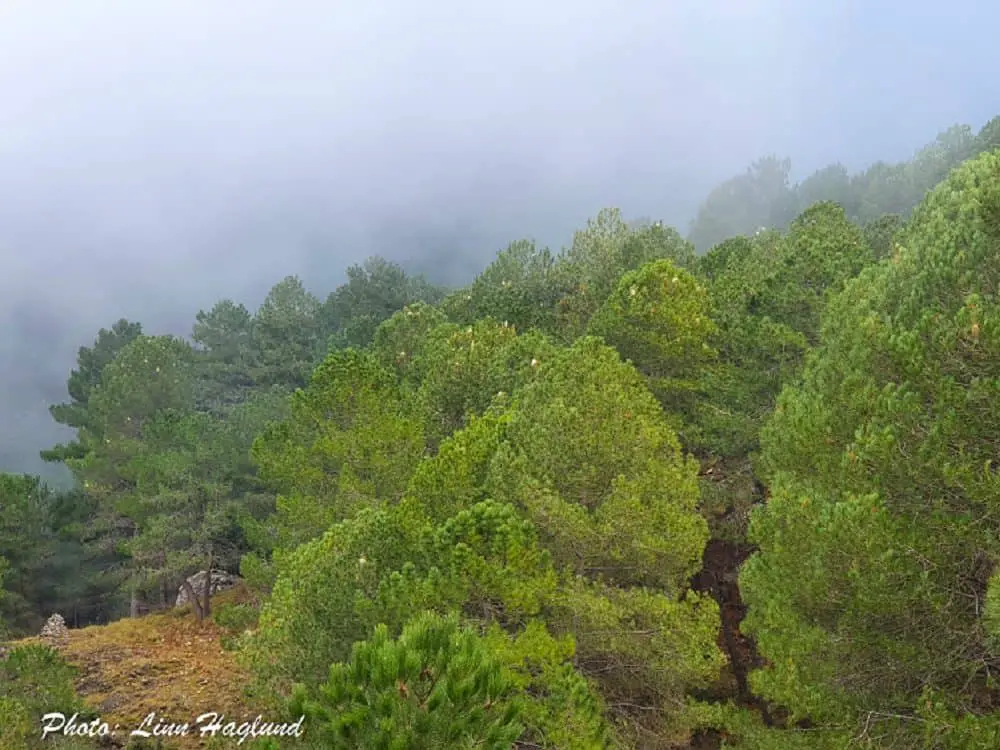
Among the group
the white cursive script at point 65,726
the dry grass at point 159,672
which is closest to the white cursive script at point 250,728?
the dry grass at point 159,672

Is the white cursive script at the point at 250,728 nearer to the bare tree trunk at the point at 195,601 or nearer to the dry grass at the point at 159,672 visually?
the dry grass at the point at 159,672

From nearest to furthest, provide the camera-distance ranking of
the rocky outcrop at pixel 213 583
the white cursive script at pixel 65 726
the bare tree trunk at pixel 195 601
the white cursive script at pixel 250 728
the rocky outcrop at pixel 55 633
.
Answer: the white cursive script at pixel 250 728, the white cursive script at pixel 65 726, the rocky outcrop at pixel 55 633, the bare tree trunk at pixel 195 601, the rocky outcrop at pixel 213 583

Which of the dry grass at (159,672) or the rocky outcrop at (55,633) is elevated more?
the rocky outcrop at (55,633)

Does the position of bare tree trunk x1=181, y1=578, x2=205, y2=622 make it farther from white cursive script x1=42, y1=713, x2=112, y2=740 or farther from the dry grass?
white cursive script x1=42, y1=713, x2=112, y2=740

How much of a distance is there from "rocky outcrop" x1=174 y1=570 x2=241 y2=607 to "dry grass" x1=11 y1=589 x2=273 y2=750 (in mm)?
2188

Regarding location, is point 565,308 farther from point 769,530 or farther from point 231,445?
point 769,530

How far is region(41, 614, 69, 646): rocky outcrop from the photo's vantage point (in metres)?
24.9

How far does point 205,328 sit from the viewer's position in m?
47.2

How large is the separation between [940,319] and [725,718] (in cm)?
701

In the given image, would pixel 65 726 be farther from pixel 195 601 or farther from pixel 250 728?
pixel 195 601

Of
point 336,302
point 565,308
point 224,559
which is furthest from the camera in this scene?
point 336,302

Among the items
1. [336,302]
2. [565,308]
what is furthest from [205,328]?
[565,308]

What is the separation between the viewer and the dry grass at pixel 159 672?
1714 cm

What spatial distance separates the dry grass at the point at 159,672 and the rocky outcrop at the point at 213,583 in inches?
86.2
